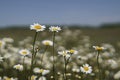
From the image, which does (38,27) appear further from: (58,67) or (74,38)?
(74,38)

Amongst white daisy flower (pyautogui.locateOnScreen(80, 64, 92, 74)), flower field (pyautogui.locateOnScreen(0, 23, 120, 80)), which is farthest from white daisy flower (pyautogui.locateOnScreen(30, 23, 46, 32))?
white daisy flower (pyautogui.locateOnScreen(80, 64, 92, 74))

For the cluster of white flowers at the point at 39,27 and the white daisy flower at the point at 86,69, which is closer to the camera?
the cluster of white flowers at the point at 39,27

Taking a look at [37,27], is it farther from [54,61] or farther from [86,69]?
[54,61]

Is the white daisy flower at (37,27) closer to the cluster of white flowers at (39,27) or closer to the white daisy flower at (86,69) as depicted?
the cluster of white flowers at (39,27)

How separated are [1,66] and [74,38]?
8.39 m

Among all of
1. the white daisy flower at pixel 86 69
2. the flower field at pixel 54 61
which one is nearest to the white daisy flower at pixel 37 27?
the flower field at pixel 54 61

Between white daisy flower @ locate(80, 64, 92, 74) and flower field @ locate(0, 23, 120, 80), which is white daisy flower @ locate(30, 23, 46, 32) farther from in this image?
white daisy flower @ locate(80, 64, 92, 74)

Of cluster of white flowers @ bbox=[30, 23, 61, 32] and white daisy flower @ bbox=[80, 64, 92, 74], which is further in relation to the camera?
white daisy flower @ bbox=[80, 64, 92, 74]

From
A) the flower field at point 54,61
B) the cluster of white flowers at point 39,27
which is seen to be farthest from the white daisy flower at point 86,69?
the cluster of white flowers at point 39,27

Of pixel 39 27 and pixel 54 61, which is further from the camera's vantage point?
pixel 54 61

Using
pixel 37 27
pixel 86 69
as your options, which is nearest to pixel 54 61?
pixel 86 69

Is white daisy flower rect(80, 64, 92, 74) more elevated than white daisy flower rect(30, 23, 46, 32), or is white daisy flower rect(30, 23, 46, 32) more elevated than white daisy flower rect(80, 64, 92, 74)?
white daisy flower rect(30, 23, 46, 32)

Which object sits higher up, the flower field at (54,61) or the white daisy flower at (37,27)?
the white daisy flower at (37,27)

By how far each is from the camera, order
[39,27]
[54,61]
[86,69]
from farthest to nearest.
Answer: [54,61]
[86,69]
[39,27]
